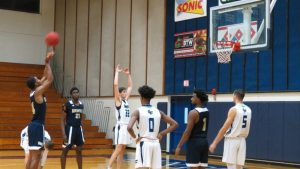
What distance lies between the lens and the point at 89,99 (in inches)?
821

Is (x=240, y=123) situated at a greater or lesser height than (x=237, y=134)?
greater

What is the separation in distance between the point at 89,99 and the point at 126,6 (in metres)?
4.38

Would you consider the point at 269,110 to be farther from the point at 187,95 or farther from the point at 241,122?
the point at 241,122

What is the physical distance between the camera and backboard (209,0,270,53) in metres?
10.9

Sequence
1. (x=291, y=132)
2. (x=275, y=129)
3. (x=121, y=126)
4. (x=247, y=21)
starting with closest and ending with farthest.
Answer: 1. (x=121, y=126)
2. (x=247, y=21)
3. (x=291, y=132)
4. (x=275, y=129)

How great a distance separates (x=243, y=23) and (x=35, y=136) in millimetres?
6026

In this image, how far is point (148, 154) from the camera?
21.7ft

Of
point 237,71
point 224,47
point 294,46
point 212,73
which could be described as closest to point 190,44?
point 212,73

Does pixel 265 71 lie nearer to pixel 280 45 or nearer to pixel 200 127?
pixel 280 45

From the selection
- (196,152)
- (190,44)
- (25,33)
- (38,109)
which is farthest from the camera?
(25,33)

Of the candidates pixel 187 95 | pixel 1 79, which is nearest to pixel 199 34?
pixel 187 95

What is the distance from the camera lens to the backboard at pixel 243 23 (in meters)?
10.9

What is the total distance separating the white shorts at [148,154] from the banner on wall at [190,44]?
9336mm

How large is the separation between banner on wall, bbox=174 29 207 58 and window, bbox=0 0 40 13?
9558mm
